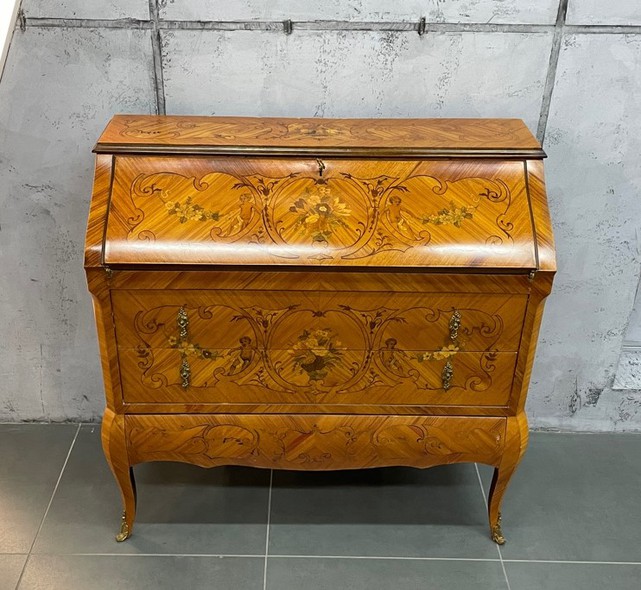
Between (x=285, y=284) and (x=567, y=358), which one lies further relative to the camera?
(x=567, y=358)

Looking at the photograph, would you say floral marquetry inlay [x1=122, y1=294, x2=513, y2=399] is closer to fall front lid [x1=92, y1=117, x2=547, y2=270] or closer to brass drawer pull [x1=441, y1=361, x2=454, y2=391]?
brass drawer pull [x1=441, y1=361, x2=454, y2=391]

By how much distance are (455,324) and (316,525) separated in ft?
2.95

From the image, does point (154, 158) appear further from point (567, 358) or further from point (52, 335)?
point (567, 358)

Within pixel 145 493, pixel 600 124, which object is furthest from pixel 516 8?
pixel 145 493

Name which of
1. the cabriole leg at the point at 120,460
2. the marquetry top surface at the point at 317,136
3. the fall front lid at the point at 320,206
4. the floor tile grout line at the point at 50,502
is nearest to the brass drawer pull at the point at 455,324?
the fall front lid at the point at 320,206

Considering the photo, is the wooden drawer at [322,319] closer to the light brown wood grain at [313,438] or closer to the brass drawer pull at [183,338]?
the brass drawer pull at [183,338]

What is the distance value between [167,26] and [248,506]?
1585 millimetres

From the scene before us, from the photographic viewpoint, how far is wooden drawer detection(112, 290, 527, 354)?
211 centimetres

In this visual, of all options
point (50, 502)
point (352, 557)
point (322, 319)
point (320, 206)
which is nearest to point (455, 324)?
point (322, 319)

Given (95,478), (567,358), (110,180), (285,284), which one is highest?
(110,180)

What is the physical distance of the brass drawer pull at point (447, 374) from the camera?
7.22ft

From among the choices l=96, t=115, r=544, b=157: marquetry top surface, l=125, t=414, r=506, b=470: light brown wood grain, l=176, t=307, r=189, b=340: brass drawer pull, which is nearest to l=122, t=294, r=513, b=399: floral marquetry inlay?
l=176, t=307, r=189, b=340: brass drawer pull

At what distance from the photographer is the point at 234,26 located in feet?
7.83

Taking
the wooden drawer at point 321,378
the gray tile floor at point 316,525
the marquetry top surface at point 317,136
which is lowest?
the gray tile floor at point 316,525
